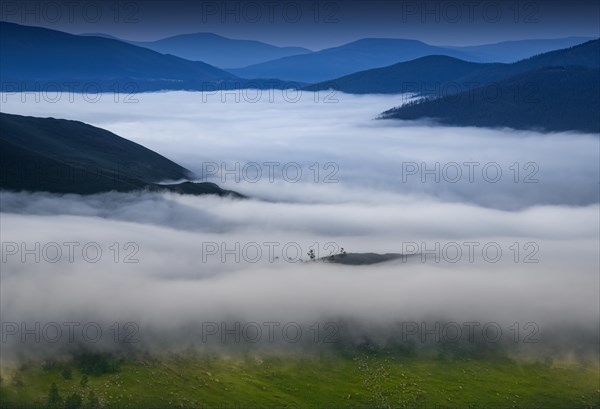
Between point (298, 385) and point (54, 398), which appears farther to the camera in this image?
point (298, 385)

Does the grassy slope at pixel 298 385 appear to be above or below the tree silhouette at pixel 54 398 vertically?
below

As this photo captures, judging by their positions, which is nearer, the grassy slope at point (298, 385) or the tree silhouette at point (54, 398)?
the tree silhouette at point (54, 398)

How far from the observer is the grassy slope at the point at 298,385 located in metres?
150

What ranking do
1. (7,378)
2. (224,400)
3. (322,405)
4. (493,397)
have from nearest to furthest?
(7,378)
(224,400)
(322,405)
(493,397)

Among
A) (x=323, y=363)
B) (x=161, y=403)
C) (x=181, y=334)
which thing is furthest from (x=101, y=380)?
(x=323, y=363)

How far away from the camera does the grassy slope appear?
150500 millimetres

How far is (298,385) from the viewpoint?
17988cm

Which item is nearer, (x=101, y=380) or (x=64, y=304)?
(x=101, y=380)

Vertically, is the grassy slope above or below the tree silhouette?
below

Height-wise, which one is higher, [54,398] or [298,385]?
[54,398]

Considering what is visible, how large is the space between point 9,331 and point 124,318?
36.3m

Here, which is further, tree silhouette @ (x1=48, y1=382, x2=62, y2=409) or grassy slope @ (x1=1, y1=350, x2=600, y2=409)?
grassy slope @ (x1=1, y1=350, x2=600, y2=409)

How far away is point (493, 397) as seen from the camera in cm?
18250

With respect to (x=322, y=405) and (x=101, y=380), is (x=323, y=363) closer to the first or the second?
(x=322, y=405)
